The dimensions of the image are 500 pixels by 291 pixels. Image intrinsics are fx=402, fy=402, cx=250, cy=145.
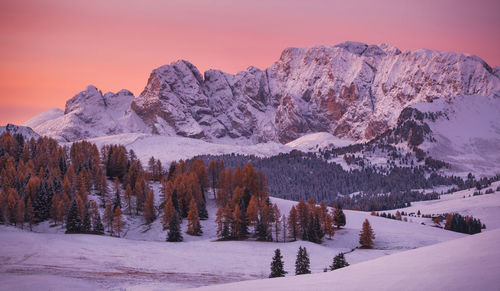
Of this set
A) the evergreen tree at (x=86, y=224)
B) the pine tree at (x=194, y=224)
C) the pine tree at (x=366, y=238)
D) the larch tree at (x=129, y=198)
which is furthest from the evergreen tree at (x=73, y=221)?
the pine tree at (x=366, y=238)

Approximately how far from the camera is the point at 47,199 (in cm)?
9738

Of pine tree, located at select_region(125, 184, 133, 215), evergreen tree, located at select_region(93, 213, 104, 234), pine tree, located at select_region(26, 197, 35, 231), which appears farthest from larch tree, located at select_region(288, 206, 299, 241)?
pine tree, located at select_region(26, 197, 35, 231)

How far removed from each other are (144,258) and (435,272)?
5393 centimetres

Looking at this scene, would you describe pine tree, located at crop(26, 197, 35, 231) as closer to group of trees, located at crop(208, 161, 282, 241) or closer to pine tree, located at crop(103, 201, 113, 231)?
pine tree, located at crop(103, 201, 113, 231)

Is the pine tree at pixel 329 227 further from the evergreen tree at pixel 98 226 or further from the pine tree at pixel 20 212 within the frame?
the pine tree at pixel 20 212

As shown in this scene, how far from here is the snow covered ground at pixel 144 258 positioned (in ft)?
150

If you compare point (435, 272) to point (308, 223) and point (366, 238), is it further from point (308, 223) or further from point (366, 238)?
point (308, 223)

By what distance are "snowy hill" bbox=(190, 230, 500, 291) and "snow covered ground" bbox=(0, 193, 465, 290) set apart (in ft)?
93.5

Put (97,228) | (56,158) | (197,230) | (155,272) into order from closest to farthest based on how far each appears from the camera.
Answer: (155,272) < (97,228) < (197,230) < (56,158)

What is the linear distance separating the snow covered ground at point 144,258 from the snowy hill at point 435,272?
2848cm

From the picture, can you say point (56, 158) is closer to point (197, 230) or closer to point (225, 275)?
point (197, 230)

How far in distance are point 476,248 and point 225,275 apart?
133ft

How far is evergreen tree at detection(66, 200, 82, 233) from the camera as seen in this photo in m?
87.6

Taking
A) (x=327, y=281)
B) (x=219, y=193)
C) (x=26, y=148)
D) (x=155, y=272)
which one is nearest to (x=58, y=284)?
(x=155, y=272)
